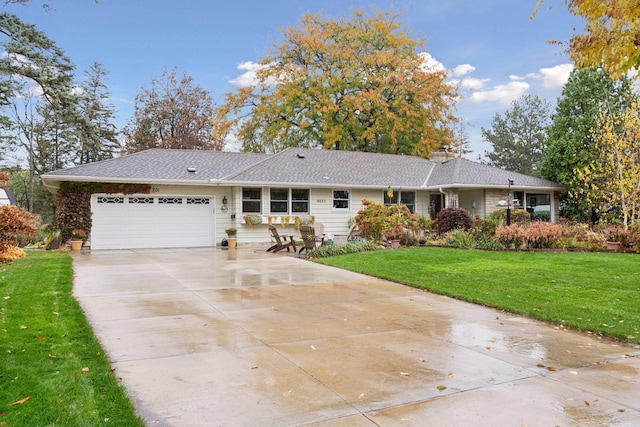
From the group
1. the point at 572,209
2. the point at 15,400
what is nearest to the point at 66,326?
the point at 15,400

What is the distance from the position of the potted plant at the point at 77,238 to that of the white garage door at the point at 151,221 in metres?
0.44

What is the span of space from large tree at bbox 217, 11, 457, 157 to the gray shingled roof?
6.93 meters

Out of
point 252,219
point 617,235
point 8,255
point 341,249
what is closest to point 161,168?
point 252,219

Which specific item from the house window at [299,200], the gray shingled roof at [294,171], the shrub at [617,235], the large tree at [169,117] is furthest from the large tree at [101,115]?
the shrub at [617,235]

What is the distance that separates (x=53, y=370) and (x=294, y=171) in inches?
643

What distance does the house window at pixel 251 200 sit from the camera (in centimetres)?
1880

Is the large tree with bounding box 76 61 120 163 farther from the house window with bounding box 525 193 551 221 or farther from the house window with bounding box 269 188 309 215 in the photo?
the house window with bounding box 525 193 551 221

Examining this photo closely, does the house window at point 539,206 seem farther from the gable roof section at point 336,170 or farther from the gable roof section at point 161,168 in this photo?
the gable roof section at point 161,168

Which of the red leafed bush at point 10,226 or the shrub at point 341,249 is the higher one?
the red leafed bush at point 10,226

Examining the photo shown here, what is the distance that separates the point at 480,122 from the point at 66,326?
46422mm

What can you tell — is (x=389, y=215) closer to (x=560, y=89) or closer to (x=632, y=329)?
(x=632, y=329)

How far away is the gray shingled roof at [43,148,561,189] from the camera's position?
17.4 meters

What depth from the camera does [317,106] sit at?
2944 centimetres

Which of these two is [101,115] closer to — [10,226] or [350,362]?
[10,226]
